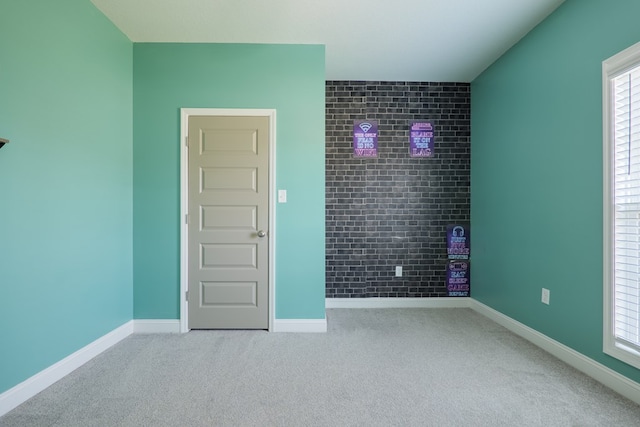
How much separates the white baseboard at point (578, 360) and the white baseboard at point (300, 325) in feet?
6.10

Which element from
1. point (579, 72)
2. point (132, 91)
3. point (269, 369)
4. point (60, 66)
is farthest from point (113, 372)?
point (579, 72)

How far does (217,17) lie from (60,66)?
1.22 m

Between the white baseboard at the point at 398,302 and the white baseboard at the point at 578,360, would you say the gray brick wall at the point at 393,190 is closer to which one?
the white baseboard at the point at 398,302

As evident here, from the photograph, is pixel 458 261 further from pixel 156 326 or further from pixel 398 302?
pixel 156 326

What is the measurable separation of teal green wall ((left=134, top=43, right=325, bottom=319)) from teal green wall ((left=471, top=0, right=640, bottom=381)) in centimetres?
191

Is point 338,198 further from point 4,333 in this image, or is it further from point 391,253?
point 4,333

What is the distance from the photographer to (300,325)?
9.38 feet

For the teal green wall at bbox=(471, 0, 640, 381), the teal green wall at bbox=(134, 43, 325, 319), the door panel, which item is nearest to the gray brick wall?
the teal green wall at bbox=(471, 0, 640, 381)

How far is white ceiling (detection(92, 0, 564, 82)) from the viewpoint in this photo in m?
2.32

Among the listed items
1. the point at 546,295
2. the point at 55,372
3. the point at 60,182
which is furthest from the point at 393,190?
the point at 55,372

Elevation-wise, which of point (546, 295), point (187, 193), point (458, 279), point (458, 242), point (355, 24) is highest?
point (355, 24)

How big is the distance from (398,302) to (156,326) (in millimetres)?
2699

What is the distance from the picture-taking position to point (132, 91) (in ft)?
9.35

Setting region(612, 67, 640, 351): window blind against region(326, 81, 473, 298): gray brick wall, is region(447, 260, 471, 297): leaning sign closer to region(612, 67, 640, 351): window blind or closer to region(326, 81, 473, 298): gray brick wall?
region(326, 81, 473, 298): gray brick wall
